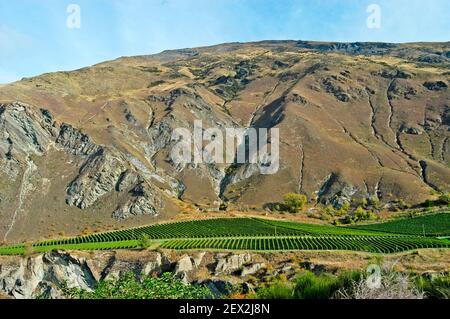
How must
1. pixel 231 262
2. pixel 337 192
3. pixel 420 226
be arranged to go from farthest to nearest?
pixel 337 192, pixel 420 226, pixel 231 262

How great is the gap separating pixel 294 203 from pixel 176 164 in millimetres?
44551

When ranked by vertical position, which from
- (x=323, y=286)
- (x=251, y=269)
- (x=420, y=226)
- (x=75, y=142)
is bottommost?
(x=251, y=269)

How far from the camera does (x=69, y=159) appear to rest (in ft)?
411

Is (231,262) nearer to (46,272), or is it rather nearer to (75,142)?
(46,272)

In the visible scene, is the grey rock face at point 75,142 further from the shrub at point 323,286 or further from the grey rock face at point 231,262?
the shrub at point 323,286

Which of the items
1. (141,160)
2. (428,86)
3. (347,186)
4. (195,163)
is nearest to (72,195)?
(141,160)

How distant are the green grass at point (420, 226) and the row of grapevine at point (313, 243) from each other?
11.1 meters

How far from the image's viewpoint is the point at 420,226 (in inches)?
3393

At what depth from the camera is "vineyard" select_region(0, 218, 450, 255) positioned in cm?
6531

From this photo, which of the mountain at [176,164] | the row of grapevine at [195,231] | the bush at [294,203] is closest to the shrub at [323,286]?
the row of grapevine at [195,231]

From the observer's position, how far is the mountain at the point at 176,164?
10875 cm

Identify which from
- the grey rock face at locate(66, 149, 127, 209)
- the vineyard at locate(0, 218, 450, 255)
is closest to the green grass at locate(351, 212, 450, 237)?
the vineyard at locate(0, 218, 450, 255)

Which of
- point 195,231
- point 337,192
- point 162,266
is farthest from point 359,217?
point 162,266

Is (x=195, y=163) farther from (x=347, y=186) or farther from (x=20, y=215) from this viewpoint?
(x=20, y=215)
